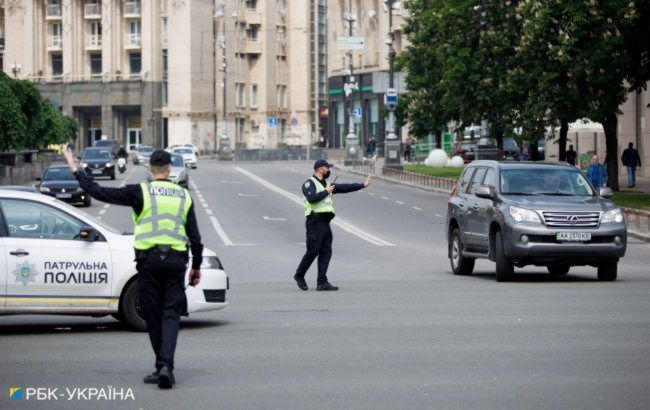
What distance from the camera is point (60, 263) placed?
13.4 m

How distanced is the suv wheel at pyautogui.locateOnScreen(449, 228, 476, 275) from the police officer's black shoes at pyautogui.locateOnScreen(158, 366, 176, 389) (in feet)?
40.4

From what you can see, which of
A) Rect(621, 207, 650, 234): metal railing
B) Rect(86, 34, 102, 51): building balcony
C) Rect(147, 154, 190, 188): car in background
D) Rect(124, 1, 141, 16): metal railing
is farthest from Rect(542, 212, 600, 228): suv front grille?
Rect(86, 34, 102, 51): building balcony

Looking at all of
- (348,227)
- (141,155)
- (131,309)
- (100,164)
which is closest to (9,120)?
(100,164)

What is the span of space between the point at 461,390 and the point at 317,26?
130687 millimetres

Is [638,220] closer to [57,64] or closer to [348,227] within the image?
[348,227]

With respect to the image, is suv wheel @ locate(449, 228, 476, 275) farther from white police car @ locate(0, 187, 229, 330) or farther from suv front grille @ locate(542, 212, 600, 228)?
white police car @ locate(0, 187, 229, 330)

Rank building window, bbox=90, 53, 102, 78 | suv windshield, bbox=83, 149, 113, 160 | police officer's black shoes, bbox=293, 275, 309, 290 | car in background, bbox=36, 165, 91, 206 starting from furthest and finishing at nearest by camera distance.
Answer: building window, bbox=90, 53, 102, 78 < suv windshield, bbox=83, 149, 113, 160 < car in background, bbox=36, 165, 91, 206 < police officer's black shoes, bbox=293, 275, 309, 290

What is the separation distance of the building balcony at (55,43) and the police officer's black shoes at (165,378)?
4756 inches

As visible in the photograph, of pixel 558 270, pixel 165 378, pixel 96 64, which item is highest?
pixel 96 64

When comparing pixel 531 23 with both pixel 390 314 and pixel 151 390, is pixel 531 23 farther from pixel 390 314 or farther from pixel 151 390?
pixel 151 390

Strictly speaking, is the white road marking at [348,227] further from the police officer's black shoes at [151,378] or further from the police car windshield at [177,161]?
the police officer's black shoes at [151,378]

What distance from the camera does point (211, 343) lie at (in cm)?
1286

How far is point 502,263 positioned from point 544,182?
168 centimetres

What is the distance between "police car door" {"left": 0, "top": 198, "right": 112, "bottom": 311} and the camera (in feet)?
43.8
